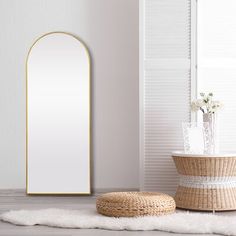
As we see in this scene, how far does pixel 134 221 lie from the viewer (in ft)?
10.4

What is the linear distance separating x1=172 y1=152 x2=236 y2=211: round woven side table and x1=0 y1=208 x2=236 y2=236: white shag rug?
0.77ft

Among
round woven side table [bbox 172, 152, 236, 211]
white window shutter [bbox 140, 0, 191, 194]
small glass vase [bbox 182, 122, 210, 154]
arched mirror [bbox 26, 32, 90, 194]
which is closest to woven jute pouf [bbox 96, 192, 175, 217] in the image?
round woven side table [bbox 172, 152, 236, 211]

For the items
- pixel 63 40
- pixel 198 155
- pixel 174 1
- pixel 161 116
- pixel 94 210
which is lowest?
pixel 94 210

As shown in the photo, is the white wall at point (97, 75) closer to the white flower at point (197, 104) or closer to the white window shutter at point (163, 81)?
the white window shutter at point (163, 81)

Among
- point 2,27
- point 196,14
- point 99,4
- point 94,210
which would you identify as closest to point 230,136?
point 196,14

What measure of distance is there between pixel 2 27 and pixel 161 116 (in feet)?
5.84

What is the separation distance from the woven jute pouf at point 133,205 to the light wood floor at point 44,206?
0.35 m

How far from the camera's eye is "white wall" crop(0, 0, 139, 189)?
456 centimetres

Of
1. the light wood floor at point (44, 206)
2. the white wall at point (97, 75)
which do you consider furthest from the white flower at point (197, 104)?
the light wood floor at point (44, 206)

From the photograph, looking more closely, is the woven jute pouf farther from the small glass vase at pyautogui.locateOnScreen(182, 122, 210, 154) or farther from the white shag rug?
the small glass vase at pyautogui.locateOnScreen(182, 122, 210, 154)

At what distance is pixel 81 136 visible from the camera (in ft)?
14.8

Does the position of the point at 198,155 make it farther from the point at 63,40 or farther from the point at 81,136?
the point at 63,40

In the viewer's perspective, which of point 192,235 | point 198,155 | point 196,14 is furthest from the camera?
point 196,14

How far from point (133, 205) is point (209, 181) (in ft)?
2.42
